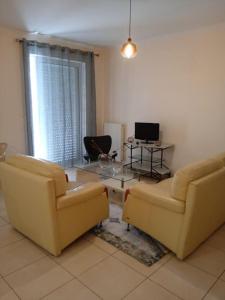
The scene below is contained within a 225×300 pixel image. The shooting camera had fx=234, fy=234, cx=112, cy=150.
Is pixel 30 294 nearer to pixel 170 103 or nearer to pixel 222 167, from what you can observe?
pixel 222 167

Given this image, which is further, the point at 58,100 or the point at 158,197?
the point at 58,100

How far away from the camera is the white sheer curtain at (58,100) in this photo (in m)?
4.24

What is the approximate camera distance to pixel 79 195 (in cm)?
223

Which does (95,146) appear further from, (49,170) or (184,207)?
(184,207)

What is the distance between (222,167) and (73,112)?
3302mm

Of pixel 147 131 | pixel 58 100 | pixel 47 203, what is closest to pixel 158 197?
pixel 47 203

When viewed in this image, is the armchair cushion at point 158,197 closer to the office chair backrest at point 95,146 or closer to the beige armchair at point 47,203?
the beige armchair at point 47,203

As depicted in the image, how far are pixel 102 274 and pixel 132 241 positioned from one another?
0.54 metres

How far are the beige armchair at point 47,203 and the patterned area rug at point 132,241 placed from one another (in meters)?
0.21

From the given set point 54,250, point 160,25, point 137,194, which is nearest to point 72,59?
point 160,25

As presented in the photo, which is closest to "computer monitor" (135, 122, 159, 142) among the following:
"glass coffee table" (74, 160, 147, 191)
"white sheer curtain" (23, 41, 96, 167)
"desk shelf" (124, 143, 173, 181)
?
"desk shelf" (124, 143, 173, 181)

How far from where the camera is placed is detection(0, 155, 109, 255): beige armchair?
2.02 metres

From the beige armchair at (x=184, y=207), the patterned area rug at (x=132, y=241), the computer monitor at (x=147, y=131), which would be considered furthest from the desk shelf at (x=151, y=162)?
the beige armchair at (x=184, y=207)

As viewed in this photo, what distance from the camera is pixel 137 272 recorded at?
6.56 feet
